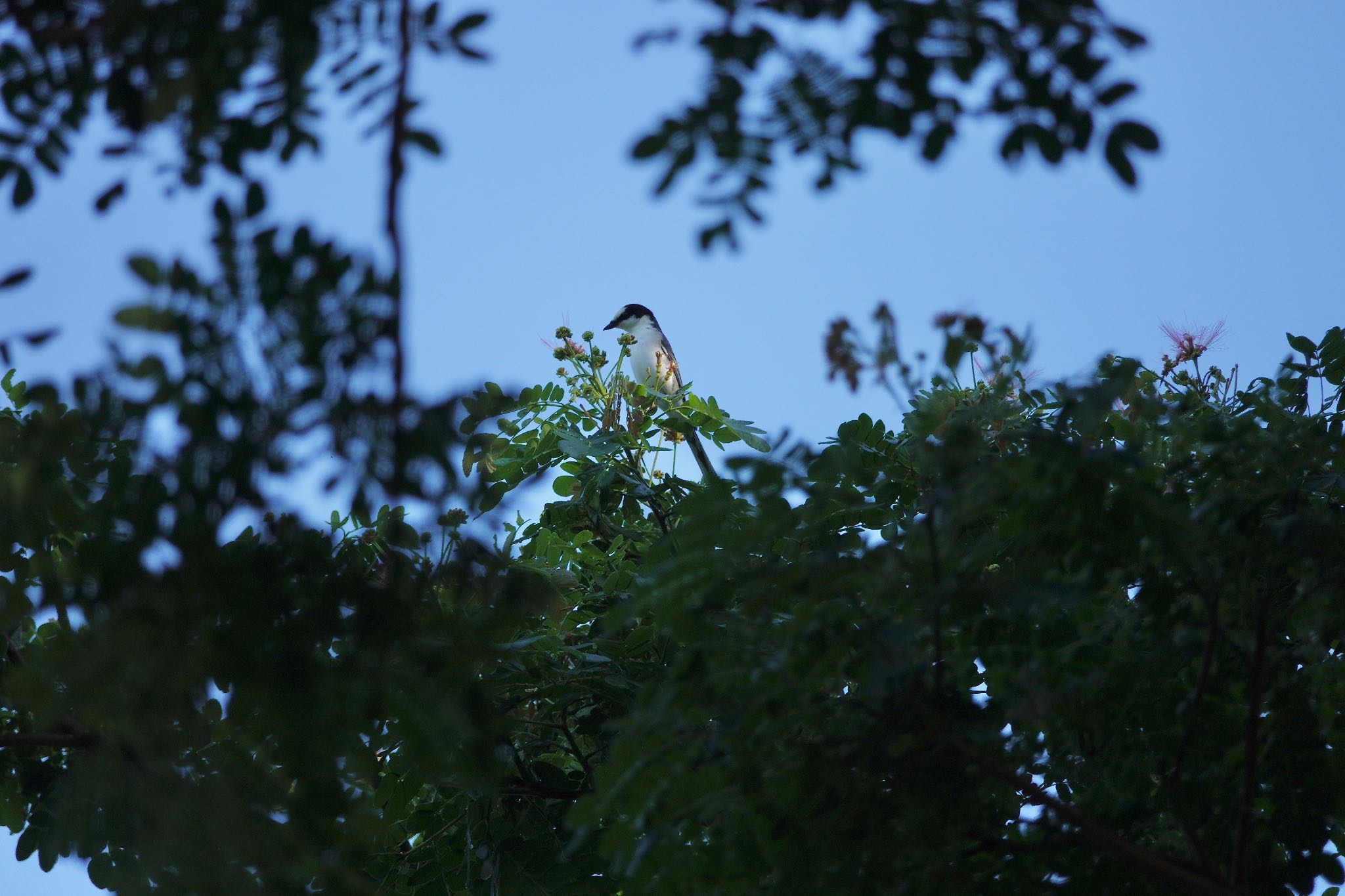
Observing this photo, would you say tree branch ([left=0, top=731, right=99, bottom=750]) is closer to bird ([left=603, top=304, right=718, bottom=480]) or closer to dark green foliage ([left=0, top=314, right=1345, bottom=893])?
dark green foliage ([left=0, top=314, right=1345, bottom=893])

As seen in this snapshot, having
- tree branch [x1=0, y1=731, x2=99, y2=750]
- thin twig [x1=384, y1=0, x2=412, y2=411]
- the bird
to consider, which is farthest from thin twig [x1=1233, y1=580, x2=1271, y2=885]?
the bird

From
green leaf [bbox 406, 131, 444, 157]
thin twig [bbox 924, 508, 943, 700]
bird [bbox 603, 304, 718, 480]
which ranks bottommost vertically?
thin twig [bbox 924, 508, 943, 700]

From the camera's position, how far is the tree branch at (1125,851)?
1.77 metres

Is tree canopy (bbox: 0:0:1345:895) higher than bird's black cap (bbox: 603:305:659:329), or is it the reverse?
bird's black cap (bbox: 603:305:659:329)

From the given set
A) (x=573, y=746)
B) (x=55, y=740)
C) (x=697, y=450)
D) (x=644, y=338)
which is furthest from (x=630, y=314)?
(x=55, y=740)

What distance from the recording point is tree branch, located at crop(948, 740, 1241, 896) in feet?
5.81

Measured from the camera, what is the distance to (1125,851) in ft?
5.92

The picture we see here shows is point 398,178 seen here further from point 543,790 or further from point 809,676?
point 543,790

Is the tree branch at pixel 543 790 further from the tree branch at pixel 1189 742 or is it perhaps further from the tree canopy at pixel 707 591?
the tree branch at pixel 1189 742

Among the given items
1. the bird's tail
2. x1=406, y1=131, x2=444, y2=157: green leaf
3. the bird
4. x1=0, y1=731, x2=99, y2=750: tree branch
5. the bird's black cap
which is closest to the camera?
x1=406, y1=131, x2=444, y2=157: green leaf

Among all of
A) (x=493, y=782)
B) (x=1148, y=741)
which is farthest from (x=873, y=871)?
(x=1148, y=741)

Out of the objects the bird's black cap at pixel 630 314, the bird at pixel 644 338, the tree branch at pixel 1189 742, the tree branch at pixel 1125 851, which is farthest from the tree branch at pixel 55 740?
the bird's black cap at pixel 630 314

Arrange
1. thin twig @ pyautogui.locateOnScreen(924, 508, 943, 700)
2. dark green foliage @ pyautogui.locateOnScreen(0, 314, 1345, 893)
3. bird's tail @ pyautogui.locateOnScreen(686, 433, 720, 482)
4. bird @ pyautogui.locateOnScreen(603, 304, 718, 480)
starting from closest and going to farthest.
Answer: dark green foliage @ pyautogui.locateOnScreen(0, 314, 1345, 893) < thin twig @ pyautogui.locateOnScreen(924, 508, 943, 700) < bird's tail @ pyautogui.locateOnScreen(686, 433, 720, 482) < bird @ pyautogui.locateOnScreen(603, 304, 718, 480)

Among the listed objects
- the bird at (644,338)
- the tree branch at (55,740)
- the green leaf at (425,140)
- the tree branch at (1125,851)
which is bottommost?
the tree branch at (1125,851)
